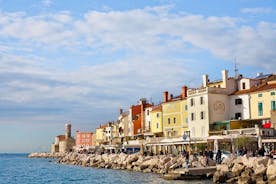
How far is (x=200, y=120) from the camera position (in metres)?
55.4

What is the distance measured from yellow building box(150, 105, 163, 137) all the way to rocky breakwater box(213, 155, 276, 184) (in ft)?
105

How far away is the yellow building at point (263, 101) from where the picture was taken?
49781 mm

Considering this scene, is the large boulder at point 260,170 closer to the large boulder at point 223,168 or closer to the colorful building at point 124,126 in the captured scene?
the large boulder at point 223,168

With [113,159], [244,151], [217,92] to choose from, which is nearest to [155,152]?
[113,159]

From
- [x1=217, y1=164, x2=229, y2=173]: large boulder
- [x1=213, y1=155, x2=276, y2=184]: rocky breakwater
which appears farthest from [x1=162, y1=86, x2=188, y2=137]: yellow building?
[x1=217, y1=164, x2=229, y2=173]: large boulder

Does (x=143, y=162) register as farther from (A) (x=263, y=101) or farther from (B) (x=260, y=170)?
(B) (x=260, y=170)

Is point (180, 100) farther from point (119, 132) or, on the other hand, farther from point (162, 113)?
point (119, 132)

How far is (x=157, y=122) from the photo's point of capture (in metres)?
69.4

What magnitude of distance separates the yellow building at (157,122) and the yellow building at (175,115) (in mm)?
1984

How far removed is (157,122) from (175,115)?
6313mm

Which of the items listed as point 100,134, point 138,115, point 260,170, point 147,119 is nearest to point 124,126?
point 138,115

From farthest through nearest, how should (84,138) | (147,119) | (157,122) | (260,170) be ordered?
(84,138)
(147,119)
(157,122)
(260,170)

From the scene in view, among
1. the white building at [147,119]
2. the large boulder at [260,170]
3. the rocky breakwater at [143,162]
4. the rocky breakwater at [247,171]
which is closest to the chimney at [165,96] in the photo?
the white building at [147,119]

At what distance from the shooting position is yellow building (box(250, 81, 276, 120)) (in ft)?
163
